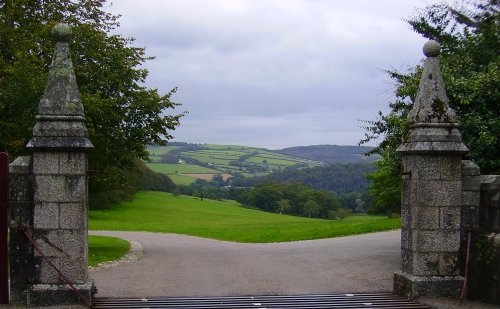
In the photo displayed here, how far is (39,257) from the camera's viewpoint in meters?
8.25

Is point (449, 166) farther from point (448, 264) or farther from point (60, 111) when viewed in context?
point (60, 111)

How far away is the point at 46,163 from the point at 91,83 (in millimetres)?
10773

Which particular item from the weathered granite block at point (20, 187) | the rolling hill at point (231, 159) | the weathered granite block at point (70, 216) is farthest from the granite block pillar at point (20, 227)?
the rolling hill at point (231, 159)

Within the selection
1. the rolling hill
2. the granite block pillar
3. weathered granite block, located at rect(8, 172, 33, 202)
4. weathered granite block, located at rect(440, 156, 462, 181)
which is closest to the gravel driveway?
the granite block pillar

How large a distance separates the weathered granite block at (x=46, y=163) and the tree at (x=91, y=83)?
782 centimetres

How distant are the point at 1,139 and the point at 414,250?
1262 cm

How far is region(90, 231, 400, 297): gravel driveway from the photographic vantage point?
10.6 metres

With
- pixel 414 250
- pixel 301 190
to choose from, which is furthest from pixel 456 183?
pixel 301 190

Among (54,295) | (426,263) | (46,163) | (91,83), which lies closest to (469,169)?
(426,263)

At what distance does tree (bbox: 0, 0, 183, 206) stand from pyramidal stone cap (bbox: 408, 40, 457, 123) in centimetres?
972

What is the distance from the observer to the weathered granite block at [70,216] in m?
8.24

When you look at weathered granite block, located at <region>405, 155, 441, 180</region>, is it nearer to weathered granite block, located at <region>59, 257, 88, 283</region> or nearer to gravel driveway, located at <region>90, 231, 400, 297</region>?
gravel driveway, located at <region>90, 231, 400, 297</region>

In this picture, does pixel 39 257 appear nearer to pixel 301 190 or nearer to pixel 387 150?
pixel 387 150

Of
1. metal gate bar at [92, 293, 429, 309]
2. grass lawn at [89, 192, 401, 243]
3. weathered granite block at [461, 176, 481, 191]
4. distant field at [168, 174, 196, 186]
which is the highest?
weathered granite block at [461, 176, 481, 191]
